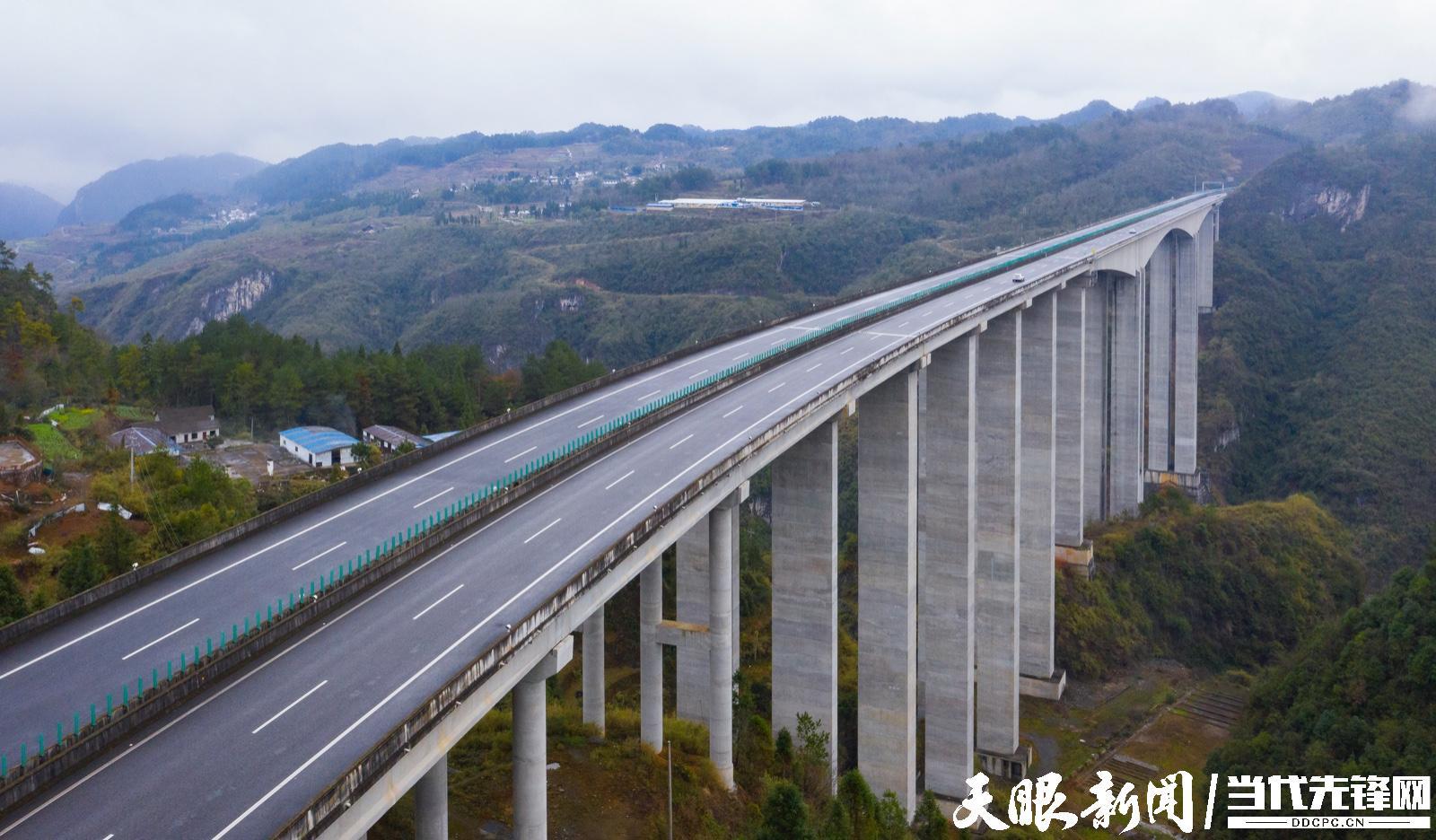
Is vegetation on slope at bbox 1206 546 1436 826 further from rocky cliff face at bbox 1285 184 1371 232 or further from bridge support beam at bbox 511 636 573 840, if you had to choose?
rocky cliff face at bbox 1285 184 1371 232

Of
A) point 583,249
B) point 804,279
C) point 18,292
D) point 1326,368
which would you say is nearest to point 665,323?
point 804,279

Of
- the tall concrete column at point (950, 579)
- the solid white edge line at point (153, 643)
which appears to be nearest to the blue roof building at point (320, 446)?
the tall concrete column at point (950, 579)

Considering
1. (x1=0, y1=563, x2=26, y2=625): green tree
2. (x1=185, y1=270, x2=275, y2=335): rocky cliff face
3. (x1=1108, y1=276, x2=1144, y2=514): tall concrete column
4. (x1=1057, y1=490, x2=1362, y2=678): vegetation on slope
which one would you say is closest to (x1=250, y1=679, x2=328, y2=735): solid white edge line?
(x1=0, y1=563, x2=26, y2=625): green tree

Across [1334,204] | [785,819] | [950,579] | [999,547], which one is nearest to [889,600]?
[950,579]

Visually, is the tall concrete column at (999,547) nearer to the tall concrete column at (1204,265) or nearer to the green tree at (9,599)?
the green tree at (9,599)

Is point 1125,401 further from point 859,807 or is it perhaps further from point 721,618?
point 721,618

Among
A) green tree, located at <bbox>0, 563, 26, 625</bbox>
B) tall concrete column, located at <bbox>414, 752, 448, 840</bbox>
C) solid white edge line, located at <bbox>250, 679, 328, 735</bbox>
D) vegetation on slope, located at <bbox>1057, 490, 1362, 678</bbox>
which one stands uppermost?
solid white edge line, located at <bbox>250, 679, 328, 735</bbox>
